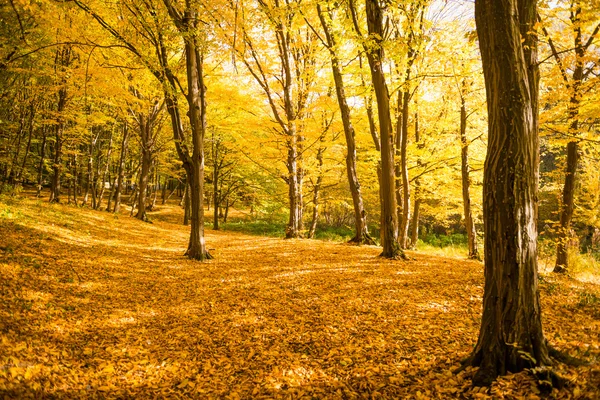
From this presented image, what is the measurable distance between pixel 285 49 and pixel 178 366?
40.6ft

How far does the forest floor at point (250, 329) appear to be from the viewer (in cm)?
320

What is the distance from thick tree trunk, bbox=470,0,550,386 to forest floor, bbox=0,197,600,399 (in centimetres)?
25

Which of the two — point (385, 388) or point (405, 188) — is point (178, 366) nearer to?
point (385, 388)

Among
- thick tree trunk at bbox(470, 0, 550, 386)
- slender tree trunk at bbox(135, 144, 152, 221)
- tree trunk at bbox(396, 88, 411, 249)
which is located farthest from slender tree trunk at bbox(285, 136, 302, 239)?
thick tree trunk at bbox(470, 0, 550, 386)

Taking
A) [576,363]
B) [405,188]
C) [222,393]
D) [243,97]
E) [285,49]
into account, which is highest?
[285,49]

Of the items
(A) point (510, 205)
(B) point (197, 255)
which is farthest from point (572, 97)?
(B) point (197, 255)

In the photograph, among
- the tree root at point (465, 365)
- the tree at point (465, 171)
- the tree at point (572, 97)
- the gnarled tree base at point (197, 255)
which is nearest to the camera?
the tree root at point (465, 365)

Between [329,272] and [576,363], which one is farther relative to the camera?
[329,272]

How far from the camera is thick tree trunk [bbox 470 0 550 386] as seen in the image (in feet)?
9.32

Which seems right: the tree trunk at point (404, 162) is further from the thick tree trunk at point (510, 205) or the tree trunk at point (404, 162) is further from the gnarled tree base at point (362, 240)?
the thick tree trunk at point (510, 205)

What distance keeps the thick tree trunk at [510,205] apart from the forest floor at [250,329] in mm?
254

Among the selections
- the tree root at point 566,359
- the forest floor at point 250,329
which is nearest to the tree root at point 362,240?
the forest floor at point 250,329

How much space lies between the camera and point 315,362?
12.3ft

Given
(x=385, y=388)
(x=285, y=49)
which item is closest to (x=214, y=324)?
(x=385, y=388)
